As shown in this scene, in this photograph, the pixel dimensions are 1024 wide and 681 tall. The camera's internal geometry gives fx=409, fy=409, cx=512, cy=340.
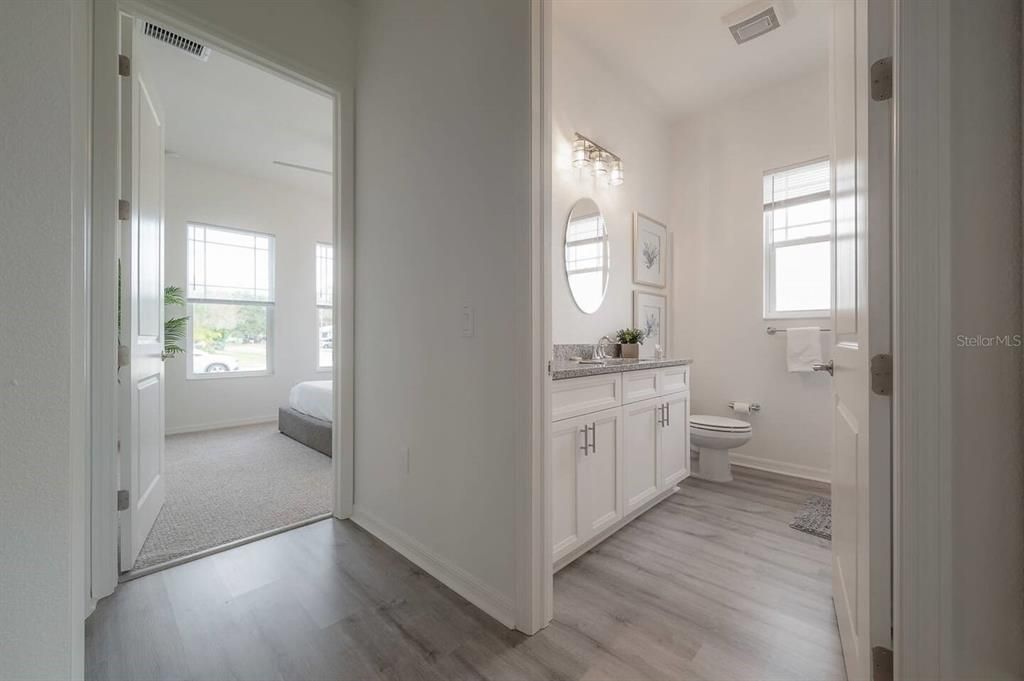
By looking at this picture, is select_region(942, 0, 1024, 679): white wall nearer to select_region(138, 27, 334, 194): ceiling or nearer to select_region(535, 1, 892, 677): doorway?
select_region(535, 1, 892, 677): doorway

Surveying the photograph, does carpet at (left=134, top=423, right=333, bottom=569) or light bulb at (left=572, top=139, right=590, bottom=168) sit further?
light bulb at (left=572, top=139, right=590, bottom=168)

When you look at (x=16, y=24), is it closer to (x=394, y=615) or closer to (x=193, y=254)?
(x=394, y=615)

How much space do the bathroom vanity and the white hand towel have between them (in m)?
1.01

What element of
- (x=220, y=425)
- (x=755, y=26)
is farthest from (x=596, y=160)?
(x=220, y=425)

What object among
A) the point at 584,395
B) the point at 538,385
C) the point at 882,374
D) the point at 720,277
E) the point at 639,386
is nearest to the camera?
the point at 882,374

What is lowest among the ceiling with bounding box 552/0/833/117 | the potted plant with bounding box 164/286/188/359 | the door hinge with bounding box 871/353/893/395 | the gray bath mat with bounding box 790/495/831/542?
the gray bath mat with bounding box 790/495/831/542

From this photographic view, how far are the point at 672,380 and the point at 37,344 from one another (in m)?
Answer: 2.76

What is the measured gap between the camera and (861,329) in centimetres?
101

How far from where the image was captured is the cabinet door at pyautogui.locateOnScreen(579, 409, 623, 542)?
75.7 inches

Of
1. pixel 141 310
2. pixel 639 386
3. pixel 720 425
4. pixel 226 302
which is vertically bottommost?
pixel 720 425

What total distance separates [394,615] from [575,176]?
2.62 m

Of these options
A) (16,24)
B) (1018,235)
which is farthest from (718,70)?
(16,24)

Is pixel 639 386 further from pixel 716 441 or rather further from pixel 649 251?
pixel 649 251

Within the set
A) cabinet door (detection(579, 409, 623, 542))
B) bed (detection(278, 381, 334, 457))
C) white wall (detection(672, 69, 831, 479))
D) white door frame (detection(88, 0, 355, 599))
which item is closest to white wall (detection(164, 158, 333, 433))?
bed (detection(278, 381, 334, 457))
